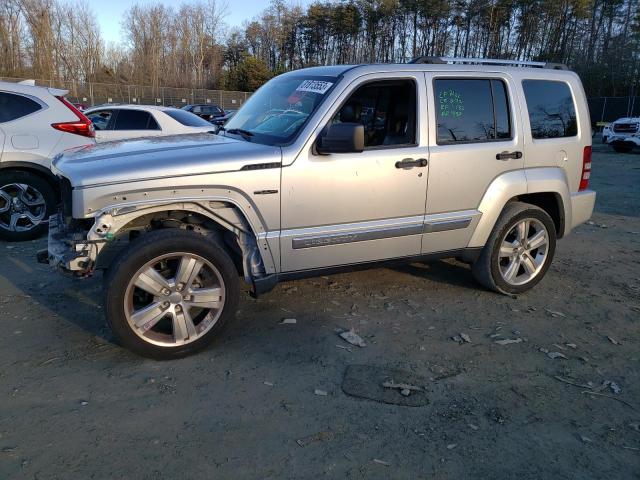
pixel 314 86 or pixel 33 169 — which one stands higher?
pixel 314 86

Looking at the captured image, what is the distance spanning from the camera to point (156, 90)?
43.5 meters

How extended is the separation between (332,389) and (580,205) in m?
3.46

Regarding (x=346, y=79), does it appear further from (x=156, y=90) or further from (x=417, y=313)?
(x=156, y=90)

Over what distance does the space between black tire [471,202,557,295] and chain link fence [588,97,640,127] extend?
3257cm

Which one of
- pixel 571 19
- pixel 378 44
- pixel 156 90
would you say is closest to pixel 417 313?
pixel 156 90

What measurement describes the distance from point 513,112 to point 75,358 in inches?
164

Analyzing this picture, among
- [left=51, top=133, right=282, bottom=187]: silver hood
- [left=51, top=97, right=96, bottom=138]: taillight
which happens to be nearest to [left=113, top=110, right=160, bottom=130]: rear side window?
[left=51, top=97, right=96, bottom=138]: taillight

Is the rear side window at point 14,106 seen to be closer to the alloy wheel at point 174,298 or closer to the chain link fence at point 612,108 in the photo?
the alloy wheel at point 174,298

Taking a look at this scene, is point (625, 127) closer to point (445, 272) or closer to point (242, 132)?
point (445, 272)

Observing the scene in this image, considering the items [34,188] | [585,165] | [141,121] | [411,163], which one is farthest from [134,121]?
[585,165]

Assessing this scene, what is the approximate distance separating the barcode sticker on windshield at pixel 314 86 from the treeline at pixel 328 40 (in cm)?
4406

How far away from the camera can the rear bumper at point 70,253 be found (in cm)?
341

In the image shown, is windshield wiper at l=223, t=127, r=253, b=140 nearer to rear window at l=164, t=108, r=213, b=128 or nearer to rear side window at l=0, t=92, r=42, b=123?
rear side window at l=0, t=92, r=42, b=123

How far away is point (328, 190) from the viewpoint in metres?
3.84
